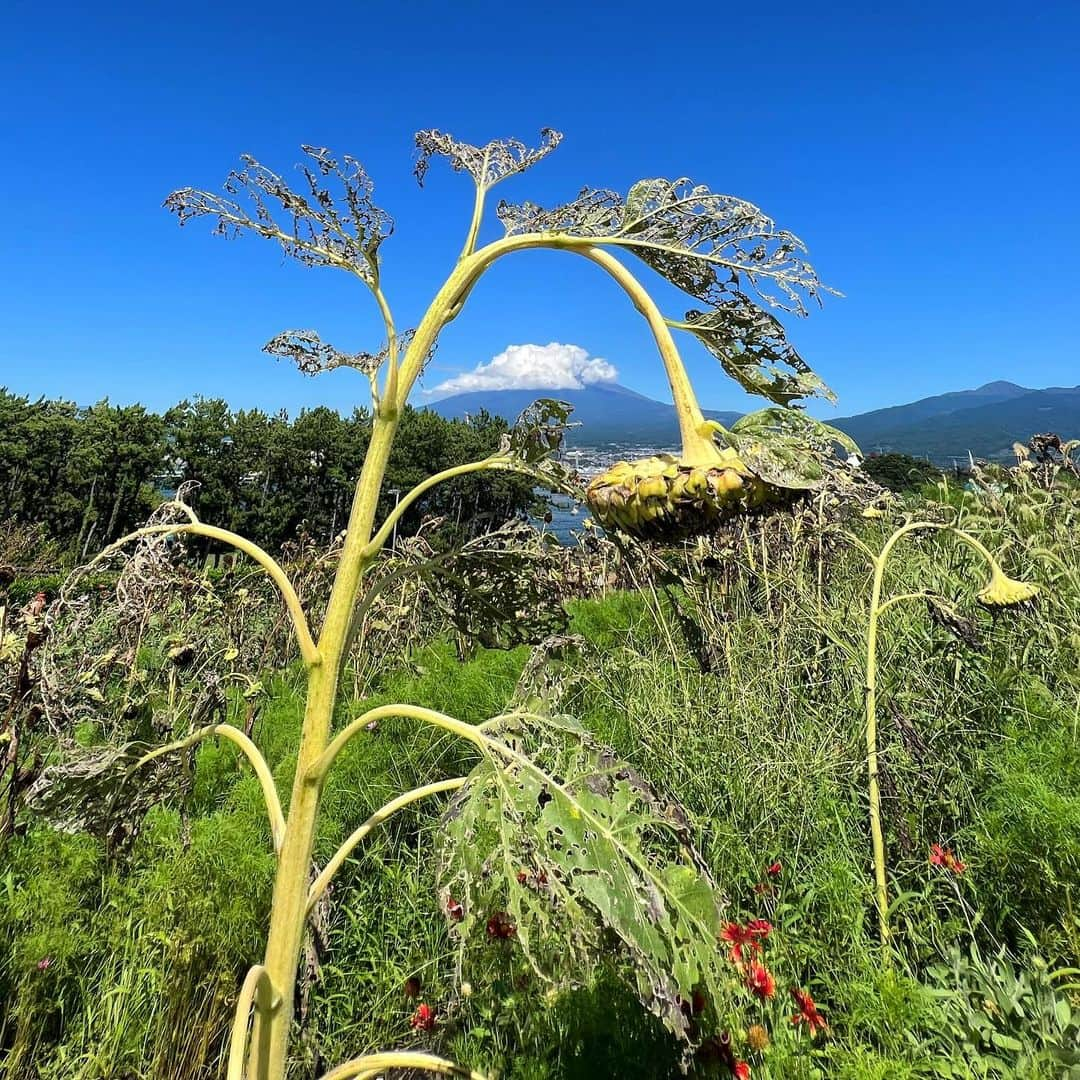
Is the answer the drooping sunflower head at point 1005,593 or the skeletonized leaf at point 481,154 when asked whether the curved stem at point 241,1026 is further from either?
the drooping sunflower head at point 1005,593

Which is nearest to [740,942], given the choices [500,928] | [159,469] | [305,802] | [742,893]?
[742,893]

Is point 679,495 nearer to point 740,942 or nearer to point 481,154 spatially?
point 481,154

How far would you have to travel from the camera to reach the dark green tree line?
768 inches

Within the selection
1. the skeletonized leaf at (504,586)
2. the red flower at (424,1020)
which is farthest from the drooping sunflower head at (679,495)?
the red flower at (424,1020)

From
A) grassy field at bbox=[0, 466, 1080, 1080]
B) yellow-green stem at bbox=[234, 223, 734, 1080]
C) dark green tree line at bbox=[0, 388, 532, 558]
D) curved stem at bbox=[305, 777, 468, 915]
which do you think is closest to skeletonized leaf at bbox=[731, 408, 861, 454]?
yellow-green stem at bbox=[234, 223, 734, 1080]

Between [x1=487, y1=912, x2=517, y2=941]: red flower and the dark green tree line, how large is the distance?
14.0 m

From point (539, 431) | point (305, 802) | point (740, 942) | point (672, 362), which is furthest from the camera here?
point (740, 942)

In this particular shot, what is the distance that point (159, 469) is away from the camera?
18.2 m

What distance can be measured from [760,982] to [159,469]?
771 inches

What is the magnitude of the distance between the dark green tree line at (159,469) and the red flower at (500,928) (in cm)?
1398

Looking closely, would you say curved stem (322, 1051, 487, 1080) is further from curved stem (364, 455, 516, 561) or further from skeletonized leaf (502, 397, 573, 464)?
skeletonized leaf (502, 397, 573, 464)

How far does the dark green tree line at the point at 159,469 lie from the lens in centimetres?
1952

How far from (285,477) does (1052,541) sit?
23400mm

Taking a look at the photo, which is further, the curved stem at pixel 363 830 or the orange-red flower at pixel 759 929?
the orange-red flower at pixel 759 929
